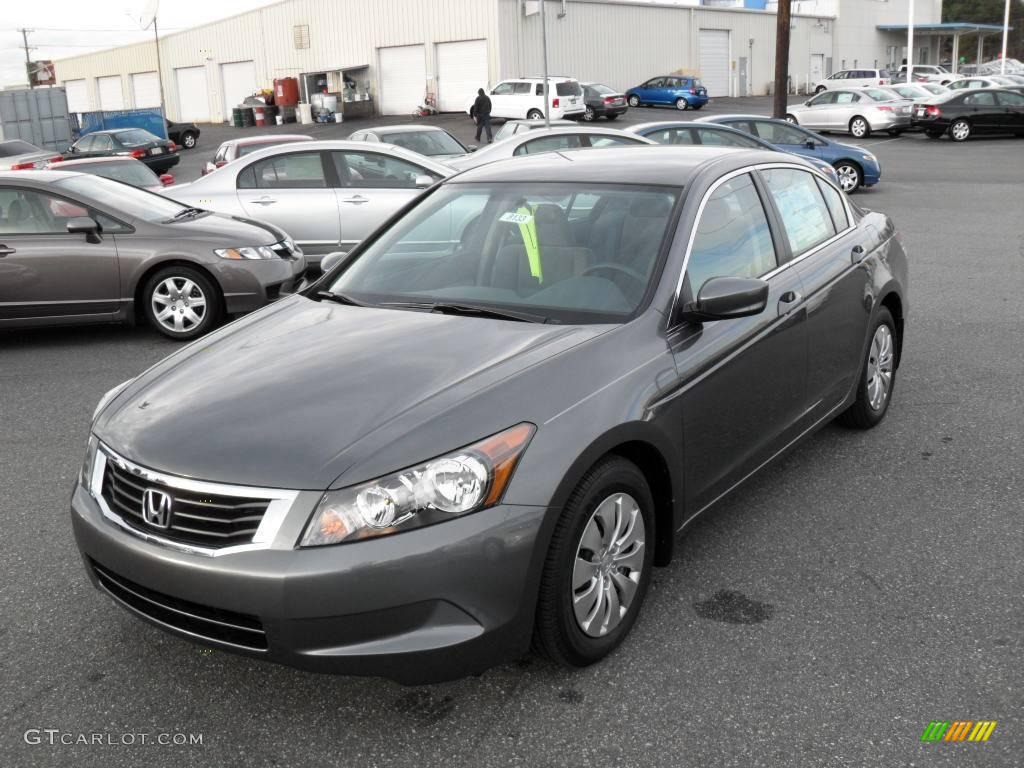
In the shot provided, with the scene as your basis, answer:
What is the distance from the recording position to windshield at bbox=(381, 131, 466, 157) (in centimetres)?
1659

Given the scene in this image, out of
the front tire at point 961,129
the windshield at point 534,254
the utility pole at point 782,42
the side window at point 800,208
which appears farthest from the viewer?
the front tire at point 961,129

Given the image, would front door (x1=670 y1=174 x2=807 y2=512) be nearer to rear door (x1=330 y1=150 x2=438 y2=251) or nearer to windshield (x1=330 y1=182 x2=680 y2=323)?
windshield (x1=330 y1=182 x2=680 y2=323)

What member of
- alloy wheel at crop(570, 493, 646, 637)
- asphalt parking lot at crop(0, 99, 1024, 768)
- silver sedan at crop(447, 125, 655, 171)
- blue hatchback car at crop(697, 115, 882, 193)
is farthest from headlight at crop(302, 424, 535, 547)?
blue hatchback car at crop(697, 115, 882, 193)

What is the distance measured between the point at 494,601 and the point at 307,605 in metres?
0.51

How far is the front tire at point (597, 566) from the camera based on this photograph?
305 centimetres

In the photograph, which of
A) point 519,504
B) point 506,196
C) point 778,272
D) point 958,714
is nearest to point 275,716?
point 519,504

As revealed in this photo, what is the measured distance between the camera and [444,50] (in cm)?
4841

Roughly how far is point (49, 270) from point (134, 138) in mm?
25060

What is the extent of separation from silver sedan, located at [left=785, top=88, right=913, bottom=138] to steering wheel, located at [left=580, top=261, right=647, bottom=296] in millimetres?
30707

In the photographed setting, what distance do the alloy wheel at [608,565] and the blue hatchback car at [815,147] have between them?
15.9 metres

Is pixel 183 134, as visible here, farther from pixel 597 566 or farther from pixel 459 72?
pixel 597 566

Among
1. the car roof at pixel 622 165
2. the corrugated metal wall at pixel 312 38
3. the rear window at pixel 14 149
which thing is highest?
the corrugated metal wall at pixel 312 38

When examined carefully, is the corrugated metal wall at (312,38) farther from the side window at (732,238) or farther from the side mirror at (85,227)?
the side window at (732,238)

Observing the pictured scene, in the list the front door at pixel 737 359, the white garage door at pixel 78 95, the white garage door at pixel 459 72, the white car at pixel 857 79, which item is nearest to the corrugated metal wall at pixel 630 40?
the white garage door at pixel 459 72
